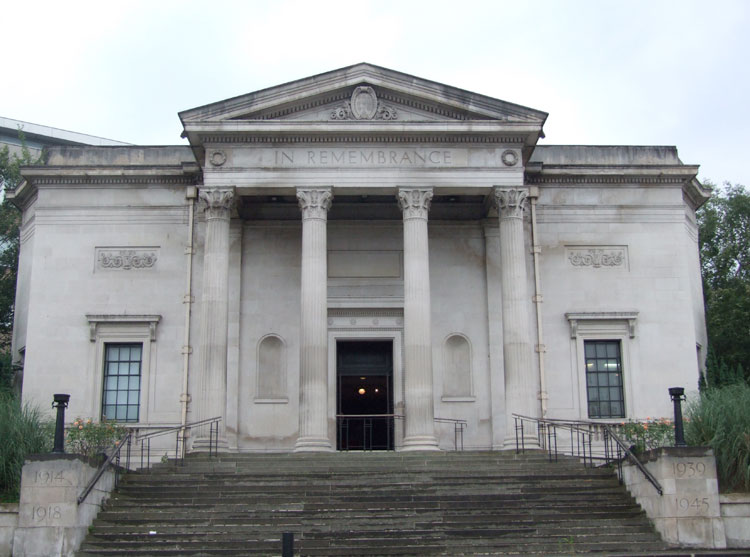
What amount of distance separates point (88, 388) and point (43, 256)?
176 inches

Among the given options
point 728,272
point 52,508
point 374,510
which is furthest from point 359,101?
point 728,272

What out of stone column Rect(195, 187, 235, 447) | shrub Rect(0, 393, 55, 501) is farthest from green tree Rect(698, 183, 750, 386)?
shrub Rect(0, 393, 55, 501)

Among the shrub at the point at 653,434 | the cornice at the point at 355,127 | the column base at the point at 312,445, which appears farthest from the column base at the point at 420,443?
the cornice at the point at 355,127

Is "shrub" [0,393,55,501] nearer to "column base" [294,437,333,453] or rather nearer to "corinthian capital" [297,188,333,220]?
"column base" [294,437,333,453]

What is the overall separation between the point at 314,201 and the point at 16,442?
10.3 m

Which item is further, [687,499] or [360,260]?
[360,260]

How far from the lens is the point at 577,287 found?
99.9ft

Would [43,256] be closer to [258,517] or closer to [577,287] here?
[258,517]

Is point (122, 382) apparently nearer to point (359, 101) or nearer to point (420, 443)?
point (420, 443)

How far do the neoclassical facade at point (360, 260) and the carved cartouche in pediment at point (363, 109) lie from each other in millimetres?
65

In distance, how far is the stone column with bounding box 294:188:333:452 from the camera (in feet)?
84.2

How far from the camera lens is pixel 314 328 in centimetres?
2644

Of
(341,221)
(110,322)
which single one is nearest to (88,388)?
(110,322)

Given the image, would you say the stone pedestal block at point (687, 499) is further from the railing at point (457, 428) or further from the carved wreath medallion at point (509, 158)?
the carved wreath medallion at point (509, 158)
